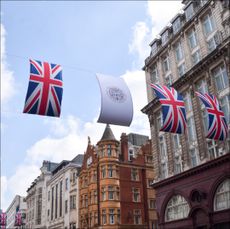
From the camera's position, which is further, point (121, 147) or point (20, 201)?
point (20, 201)

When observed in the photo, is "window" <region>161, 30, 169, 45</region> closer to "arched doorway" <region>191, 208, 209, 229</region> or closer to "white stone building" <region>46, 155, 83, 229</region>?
"arched doorway" <region>191, 208, 209, 229</region>

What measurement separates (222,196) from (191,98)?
10.5 meters

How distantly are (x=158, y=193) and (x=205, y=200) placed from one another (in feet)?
26.0

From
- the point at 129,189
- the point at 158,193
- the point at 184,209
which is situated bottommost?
the point at 184,209

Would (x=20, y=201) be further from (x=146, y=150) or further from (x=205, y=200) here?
(x=205, y=200)

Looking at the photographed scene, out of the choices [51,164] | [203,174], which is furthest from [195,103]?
[51,164]

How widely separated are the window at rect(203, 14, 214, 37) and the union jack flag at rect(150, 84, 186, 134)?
510 inches

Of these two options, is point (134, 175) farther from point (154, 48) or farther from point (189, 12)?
point (189, 12)

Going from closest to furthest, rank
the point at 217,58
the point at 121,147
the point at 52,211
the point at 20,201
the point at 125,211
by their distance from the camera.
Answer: the point at 217,58 → the point at 125,211 → the point at 121,147 → the point at 52,211 → the point at 20,201

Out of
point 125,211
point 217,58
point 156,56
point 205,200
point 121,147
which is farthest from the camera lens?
point 121,147

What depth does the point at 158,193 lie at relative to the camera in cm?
3534

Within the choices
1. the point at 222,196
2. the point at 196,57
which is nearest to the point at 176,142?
the point at 222,196

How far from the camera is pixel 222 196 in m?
26.8

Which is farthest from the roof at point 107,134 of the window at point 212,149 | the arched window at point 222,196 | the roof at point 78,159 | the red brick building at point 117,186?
the arched window at point 222,196
